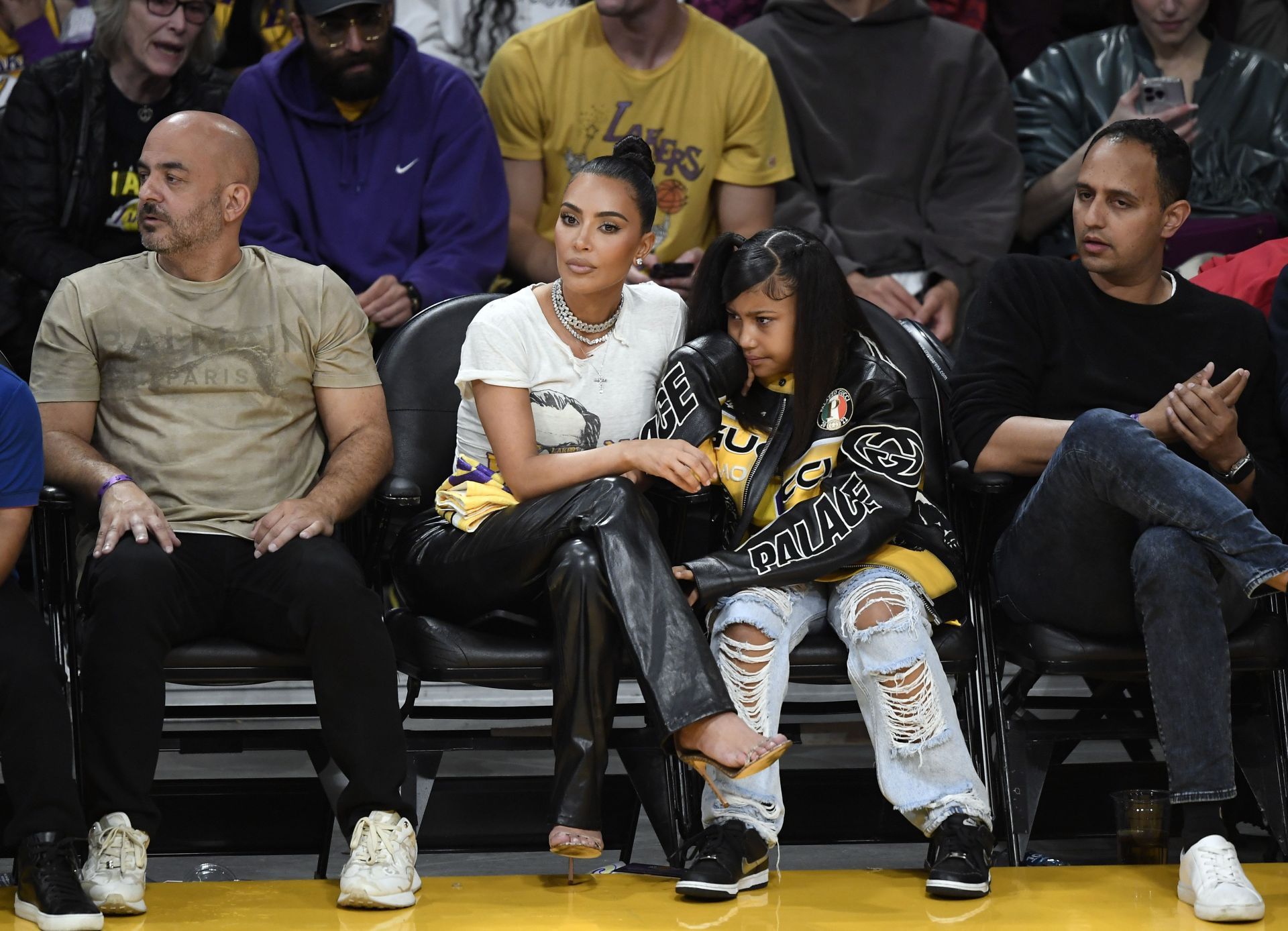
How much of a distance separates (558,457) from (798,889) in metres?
0.83

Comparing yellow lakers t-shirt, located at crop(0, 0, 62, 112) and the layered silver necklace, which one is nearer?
the layered silver necklace

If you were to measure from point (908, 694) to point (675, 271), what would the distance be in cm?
170

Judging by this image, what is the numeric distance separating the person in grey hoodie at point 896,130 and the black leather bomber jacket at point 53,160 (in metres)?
1.72

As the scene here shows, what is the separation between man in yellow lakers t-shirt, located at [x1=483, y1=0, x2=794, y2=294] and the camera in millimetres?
4422

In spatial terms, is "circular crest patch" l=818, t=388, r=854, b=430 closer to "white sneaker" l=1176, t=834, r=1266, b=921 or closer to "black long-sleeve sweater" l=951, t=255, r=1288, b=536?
"black long-sleeve sweater" l=951, t=255, r=1288, b=536

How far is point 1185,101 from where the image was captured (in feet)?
15.3

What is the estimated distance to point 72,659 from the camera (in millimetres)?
2926

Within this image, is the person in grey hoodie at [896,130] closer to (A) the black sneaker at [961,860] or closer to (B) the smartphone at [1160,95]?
(B) the smartphone at [1160,95]

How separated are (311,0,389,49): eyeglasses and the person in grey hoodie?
112 centimetres

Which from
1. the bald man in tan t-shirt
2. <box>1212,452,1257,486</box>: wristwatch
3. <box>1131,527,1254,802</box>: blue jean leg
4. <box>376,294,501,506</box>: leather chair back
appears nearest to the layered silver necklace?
<box>376,294,501,506</box>: leather chair back

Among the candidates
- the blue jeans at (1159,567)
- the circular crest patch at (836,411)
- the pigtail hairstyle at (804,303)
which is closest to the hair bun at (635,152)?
the pigtail hairstyle at (804,303)

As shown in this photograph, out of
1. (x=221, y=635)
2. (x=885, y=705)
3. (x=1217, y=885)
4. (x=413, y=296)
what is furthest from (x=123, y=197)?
(x=1217, y=885)

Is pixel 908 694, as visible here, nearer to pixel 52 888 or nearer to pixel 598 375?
pixel 598 375

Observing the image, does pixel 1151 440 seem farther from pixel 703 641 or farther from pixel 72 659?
pixel 72 659
